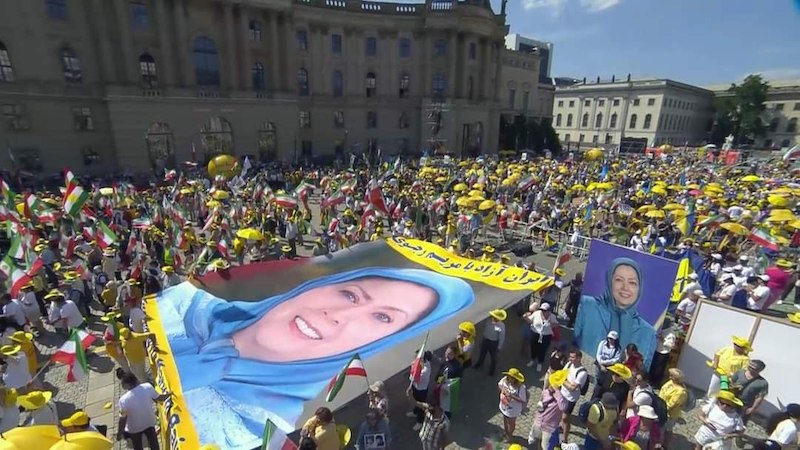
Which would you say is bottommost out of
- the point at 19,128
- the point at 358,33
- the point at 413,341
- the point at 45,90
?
the point at 413,341

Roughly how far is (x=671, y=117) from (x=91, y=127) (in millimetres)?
95789

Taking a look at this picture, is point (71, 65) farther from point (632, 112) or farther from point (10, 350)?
point (632, 112)

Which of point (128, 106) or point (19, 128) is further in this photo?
point (128, 106)

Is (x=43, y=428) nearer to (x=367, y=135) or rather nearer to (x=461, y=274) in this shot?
(x=461, y=274)

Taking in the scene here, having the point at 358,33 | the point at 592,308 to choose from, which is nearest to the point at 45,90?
the point at 358,33

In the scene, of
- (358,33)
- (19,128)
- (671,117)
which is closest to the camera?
(19,128)

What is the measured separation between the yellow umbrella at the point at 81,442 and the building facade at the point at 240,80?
33659mm

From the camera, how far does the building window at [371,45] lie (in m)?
46.4

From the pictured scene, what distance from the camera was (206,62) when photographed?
36.2 m

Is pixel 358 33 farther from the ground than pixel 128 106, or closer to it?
farther from the ground

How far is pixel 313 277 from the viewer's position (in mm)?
10180

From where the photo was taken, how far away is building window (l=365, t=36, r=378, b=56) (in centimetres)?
4638

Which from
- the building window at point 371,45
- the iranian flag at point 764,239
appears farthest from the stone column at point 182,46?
the iranian flag at point 764,239

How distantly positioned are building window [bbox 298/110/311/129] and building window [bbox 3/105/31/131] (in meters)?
22.2
